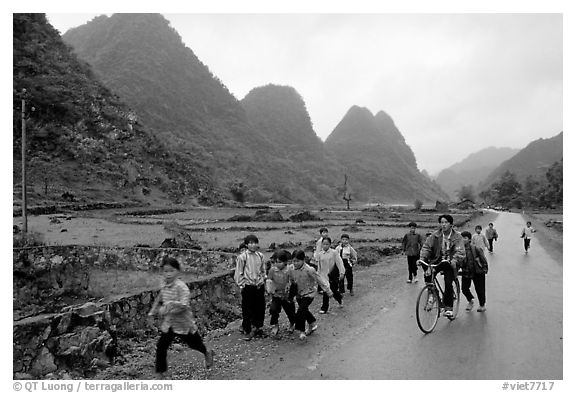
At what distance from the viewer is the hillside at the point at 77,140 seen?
44.0m

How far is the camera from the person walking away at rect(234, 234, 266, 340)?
7324 mm

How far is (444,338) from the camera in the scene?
22.6 ft

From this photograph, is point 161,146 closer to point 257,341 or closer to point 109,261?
point 109,261

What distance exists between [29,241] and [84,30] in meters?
143

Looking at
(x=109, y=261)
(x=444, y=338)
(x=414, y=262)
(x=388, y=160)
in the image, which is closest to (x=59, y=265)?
(x=109, y=261)

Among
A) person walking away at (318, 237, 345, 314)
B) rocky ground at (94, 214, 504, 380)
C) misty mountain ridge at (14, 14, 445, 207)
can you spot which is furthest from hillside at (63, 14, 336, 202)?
rocky ground at (94, 214, 504, 380)

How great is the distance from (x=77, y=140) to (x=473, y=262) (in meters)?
50.7

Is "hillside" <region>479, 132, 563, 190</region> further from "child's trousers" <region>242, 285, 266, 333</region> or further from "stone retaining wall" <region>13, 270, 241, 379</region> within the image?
"stone retaining wall" <region>13, 270, 241, 379</region>

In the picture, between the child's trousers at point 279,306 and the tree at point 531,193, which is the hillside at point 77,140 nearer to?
the child's trousers at point 279,306

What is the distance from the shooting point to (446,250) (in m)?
7.68

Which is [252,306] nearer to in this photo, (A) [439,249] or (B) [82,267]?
(A) [439,249]

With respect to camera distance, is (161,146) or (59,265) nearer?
(59,265)

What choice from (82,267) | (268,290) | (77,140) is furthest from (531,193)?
(268,290)

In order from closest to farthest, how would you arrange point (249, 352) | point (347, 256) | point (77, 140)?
1. point (249, 352)
2. point (347, 256)
3. point (77, 140)
